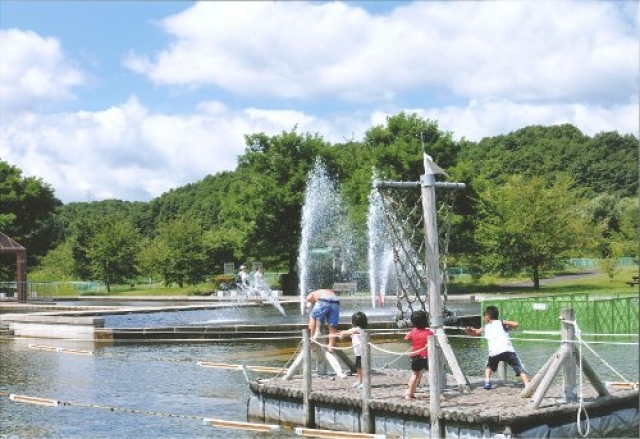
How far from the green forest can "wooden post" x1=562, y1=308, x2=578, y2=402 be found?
3459 centimetres

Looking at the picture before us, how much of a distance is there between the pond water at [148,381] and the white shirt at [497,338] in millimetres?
3112

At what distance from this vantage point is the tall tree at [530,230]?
54.1 metres

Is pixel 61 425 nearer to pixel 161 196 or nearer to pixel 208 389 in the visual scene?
pixel 208 389

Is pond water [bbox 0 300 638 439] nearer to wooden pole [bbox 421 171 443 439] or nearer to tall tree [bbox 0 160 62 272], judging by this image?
wooden pole [bbox 421 171 443 439]

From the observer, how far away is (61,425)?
1605 cm

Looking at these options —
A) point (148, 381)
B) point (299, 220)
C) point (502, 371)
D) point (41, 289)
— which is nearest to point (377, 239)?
point (299, 220)

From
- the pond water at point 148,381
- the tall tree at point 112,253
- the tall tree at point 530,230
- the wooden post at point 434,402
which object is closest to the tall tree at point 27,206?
the tall tree at point 112,253

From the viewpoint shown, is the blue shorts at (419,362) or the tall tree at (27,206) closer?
the blue shorts at (419,362)

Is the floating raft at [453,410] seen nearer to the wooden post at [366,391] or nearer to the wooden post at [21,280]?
the wooden post at [366,391]

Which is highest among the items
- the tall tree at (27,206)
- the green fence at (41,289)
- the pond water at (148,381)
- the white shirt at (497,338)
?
the tall tree at (27,206)

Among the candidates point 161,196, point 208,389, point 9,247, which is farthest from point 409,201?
point 161,196

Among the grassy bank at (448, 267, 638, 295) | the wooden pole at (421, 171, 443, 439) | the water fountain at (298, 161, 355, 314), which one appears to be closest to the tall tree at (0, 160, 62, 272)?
the water fountain at (298, 161, 355, 314)

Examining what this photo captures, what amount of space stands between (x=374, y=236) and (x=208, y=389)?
40.5 metres

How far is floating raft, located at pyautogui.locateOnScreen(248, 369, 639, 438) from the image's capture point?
41.8 ft
